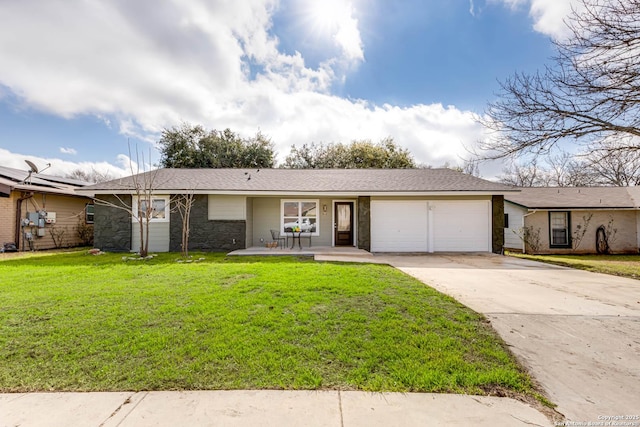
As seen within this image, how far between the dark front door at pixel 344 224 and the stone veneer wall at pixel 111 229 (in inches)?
342

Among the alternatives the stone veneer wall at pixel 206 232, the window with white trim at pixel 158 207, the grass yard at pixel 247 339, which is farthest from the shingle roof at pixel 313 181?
the grass yard at pixel 247 339

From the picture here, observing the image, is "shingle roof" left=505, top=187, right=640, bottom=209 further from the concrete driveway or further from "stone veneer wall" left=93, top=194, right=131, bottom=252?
"stone veneer wall" left=93, top=194, right=131, bottom=252

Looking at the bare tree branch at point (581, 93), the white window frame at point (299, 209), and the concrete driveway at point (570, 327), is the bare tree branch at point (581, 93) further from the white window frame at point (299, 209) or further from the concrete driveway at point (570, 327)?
the white window frame at point (299, 209)

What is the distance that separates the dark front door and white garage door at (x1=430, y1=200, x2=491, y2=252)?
3584 millimetres

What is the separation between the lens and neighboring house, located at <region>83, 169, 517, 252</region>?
1102 centimetres

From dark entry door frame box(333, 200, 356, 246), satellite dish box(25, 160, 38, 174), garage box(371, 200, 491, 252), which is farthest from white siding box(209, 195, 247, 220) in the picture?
satellite dish box(25, 160, 38, 174)

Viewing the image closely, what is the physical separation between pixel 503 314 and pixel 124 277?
24.4 feet

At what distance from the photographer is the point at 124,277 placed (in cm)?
617

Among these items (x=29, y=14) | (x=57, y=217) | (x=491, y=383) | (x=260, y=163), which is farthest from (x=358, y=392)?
(x=260, y=163)

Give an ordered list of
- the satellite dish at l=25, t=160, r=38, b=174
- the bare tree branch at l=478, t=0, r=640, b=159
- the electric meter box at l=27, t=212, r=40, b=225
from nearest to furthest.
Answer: the bare tree branch at l=478, t=0, r=640, b=159, the electric meter box at l=27, t=212, r=40, b=225, the satellite dish at l=25, t=160, r=38, b=174

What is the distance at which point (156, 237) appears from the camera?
441 inches

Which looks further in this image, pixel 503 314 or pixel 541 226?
pixel 541 226

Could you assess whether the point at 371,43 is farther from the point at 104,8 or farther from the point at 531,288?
the point at 531,288

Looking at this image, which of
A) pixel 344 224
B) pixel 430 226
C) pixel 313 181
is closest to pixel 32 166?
pixel 313 181
